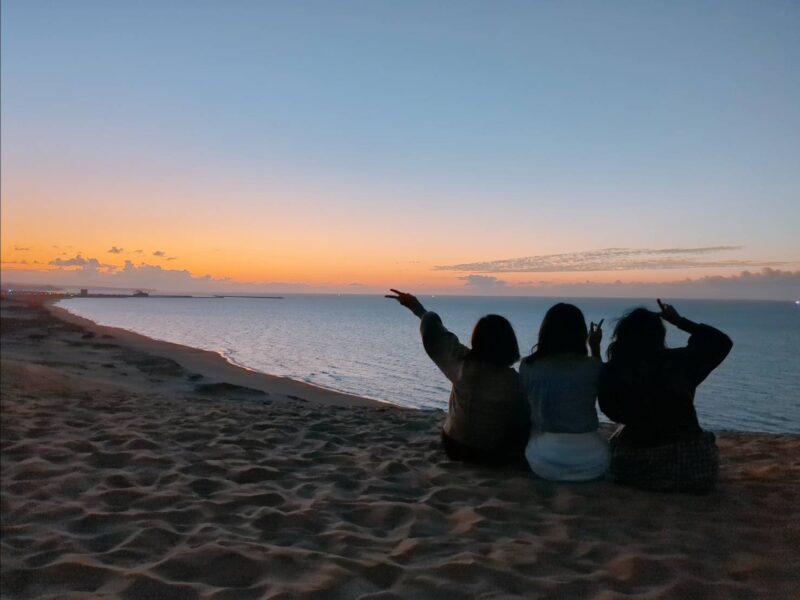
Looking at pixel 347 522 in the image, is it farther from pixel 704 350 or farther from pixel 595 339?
pixel 704 350

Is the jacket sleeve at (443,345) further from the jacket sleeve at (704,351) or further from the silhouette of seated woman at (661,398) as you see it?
the jacket sleeve at (704,351)

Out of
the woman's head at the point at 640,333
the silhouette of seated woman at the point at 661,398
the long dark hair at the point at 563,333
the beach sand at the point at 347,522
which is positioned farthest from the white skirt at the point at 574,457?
the woman's head at the point at 640,333

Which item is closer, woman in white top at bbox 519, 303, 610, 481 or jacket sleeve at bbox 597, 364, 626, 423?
jacket sleeve at bbox 597, 364, 626, 423

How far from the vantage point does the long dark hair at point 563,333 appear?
5102mm

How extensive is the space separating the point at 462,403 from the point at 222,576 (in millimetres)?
2657

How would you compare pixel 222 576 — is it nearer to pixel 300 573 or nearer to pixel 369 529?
pixel 300 573

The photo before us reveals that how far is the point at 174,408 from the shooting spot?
9.58 meters

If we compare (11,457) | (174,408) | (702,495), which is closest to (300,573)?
(702,495)

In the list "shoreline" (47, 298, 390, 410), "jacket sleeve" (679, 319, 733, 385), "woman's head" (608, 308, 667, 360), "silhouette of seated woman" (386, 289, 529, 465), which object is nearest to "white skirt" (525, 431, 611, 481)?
"silhouette of seated woman" (386, 289, 529, 465)

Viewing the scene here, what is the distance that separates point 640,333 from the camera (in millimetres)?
4887

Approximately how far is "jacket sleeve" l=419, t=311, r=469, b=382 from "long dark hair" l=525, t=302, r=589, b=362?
0.67 m

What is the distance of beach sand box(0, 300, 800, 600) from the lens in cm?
337

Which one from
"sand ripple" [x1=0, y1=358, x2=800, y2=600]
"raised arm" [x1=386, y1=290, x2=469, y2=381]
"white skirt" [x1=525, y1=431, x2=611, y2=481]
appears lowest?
"sand ripple" [x1=0, y1=358, x2=800, y2=600]

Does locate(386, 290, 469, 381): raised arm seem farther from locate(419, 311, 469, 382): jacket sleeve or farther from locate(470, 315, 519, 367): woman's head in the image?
locate(470, 315, 519, 367): woman's head
